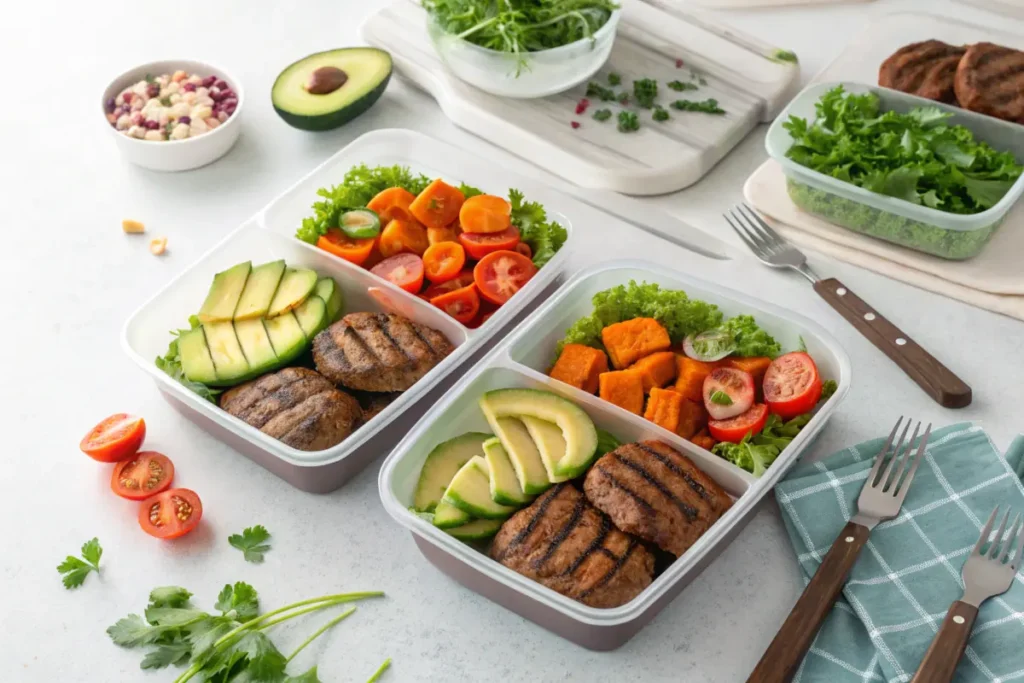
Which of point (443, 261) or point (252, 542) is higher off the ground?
point (443, 261)

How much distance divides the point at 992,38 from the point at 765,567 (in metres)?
2.29

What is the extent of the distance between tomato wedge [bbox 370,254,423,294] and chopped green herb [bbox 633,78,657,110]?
1.03 metres

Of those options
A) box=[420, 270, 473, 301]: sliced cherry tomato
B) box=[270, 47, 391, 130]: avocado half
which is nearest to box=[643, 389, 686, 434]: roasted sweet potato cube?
box=[420, 270, 473, 301]: sliced cherry tomato

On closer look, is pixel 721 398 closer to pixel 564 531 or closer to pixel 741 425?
pixel 741 425

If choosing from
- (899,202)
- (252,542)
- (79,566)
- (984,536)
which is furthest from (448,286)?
(984,536)

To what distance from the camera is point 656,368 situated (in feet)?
8.30

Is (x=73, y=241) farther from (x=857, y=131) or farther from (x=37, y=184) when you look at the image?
(x=857, y=131)

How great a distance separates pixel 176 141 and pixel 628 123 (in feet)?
4.64

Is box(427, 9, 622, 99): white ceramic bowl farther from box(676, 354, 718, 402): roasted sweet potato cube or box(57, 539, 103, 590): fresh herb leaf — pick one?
box(57, 539, 103, 590): fresh herb leaf

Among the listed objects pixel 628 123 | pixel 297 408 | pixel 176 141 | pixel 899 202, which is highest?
pixel 899 202

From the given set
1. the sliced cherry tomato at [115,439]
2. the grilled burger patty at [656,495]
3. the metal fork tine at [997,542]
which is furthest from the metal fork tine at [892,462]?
the sliced cherry tomato at [115,439]

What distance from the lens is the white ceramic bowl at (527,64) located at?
3.29 meters

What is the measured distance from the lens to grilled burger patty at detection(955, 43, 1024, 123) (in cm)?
311

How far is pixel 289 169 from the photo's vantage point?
3.45 meters
